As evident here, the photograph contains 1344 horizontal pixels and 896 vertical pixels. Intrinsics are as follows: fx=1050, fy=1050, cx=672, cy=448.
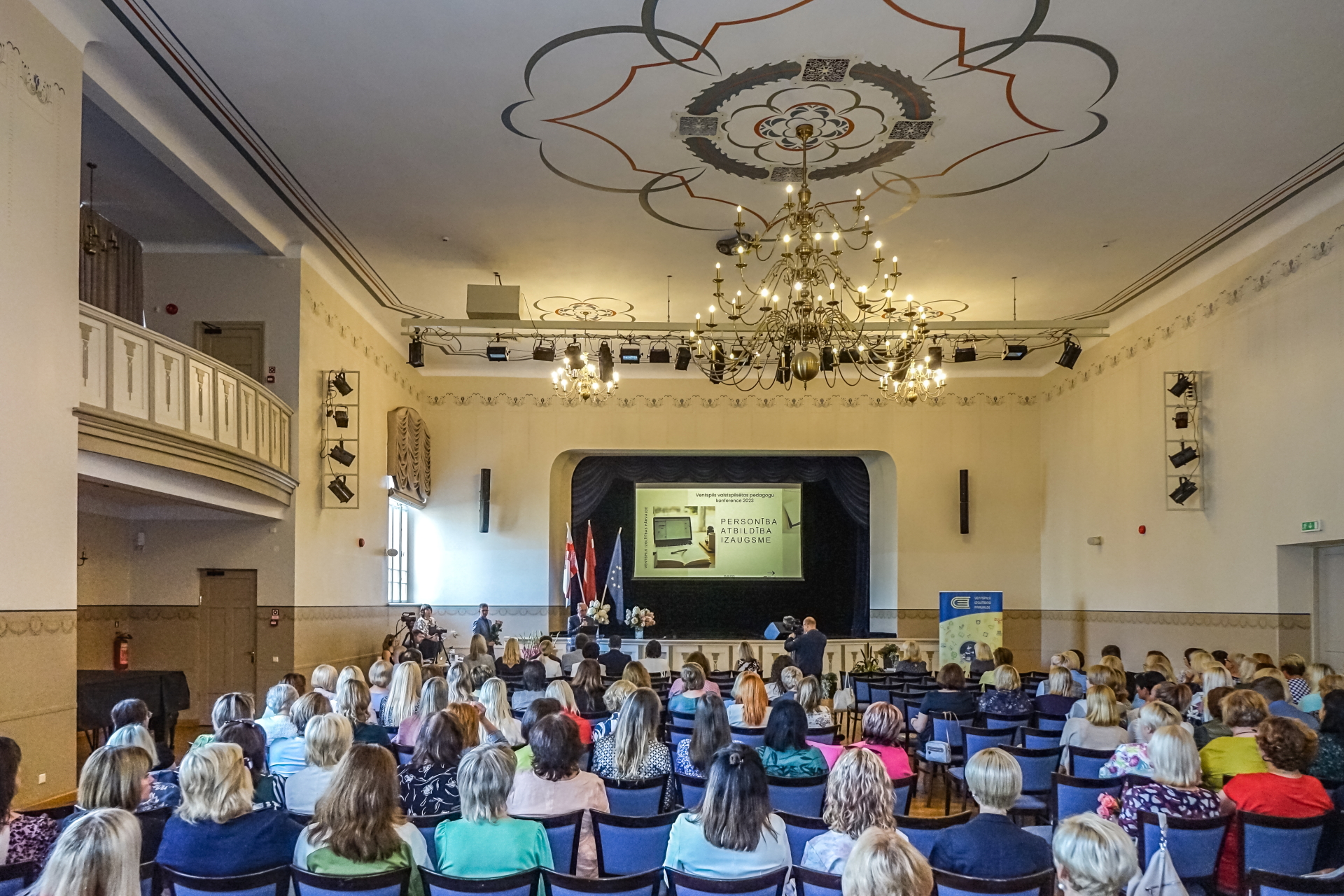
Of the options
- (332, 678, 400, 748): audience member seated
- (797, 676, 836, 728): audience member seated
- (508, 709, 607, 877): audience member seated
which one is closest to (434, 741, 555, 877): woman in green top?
(508, 709, 607, 877): audience member seated

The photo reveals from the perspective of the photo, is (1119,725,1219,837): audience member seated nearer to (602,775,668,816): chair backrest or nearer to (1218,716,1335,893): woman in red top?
(1218,716,1335,893): woman in red top

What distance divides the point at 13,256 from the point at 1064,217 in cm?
981

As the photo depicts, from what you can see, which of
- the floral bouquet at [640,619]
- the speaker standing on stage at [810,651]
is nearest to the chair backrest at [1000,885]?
the speaker standing on stage at [810,651]

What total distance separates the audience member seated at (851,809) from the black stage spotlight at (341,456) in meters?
10.8

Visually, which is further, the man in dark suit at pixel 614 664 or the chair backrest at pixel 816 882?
the man in dark suit at pixel 614 664

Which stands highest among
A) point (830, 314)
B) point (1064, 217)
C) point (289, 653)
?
point (1064, 217)

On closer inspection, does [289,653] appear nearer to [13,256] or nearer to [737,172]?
[13,256]

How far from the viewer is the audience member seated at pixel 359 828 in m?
3.50

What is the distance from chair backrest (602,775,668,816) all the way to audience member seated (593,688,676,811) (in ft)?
0.31

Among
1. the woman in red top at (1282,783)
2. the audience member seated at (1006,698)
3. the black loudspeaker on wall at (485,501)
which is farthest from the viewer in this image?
the black loudspeaker on wall at (485,501)

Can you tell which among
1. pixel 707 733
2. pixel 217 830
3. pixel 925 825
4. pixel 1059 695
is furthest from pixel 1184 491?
pixel 217 830

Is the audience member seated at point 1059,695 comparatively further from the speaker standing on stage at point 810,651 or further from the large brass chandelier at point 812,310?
the speaker standing on stage at point 810,651

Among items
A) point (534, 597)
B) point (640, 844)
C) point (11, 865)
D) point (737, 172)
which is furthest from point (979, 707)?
point (534, 597)

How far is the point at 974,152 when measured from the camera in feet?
31.7
